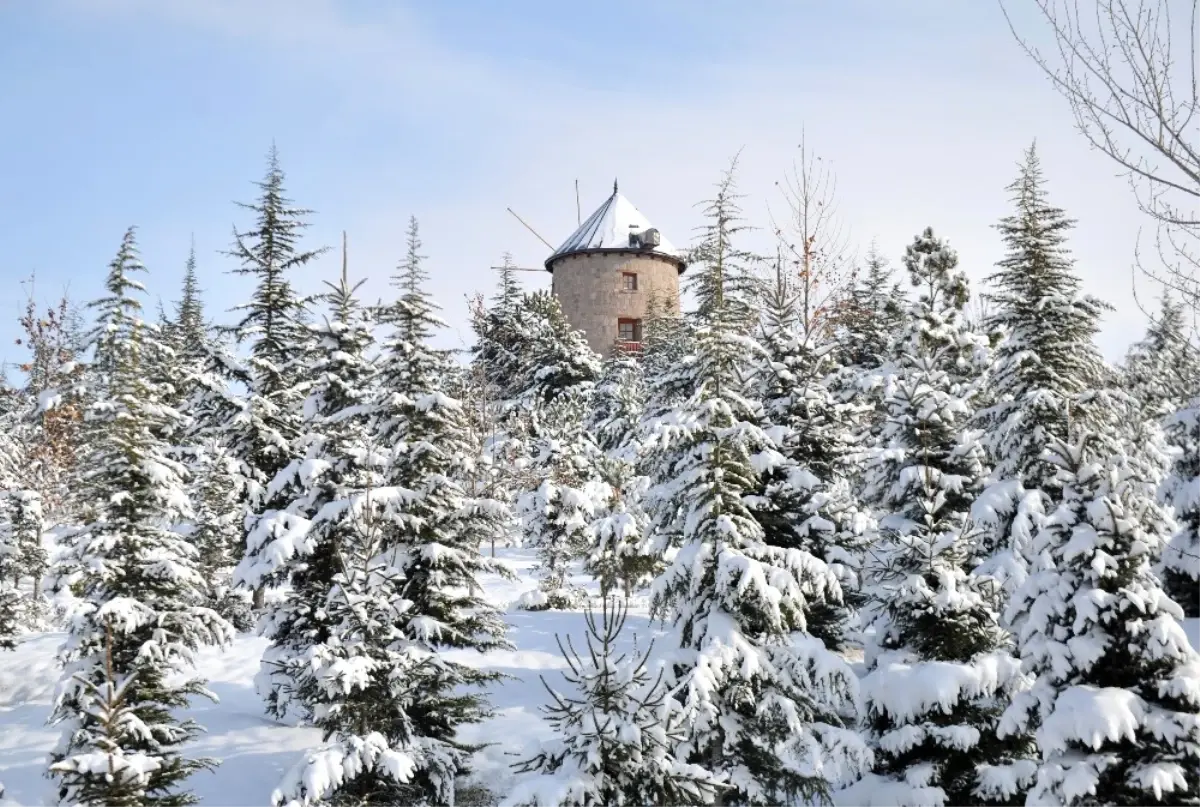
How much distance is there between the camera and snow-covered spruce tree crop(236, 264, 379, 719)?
48.4 feet

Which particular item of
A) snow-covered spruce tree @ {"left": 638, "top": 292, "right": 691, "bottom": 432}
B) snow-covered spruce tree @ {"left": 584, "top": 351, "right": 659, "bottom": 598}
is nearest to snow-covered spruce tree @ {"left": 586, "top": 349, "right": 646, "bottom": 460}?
snow-covered spruce tree @ {"left": 584, "top": 351, "right": 659, "bottom": 598}

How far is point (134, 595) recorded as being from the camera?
500 inches

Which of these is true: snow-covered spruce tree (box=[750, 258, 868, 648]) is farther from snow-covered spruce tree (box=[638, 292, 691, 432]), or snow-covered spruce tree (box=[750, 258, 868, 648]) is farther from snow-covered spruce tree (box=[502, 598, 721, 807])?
snow-covered spruce tree (box=[502, 598, 721, 807])

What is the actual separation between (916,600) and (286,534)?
10.6 m

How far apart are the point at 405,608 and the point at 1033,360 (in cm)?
1445

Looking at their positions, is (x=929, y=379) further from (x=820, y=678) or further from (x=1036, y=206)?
(x=1036, y=206)

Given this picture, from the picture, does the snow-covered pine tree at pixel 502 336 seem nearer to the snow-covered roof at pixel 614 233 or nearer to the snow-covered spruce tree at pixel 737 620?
the snow-covered roof at pixel 614 233

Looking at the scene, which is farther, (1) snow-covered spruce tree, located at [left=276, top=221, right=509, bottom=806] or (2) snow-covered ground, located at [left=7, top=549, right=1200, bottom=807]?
(2) snow-covered ground, located at [left=7, top=549, right=1200, bottom=807]

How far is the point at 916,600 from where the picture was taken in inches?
493

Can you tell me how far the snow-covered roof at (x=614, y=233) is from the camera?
2256 inches

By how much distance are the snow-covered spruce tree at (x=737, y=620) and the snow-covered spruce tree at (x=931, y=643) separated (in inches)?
49.8

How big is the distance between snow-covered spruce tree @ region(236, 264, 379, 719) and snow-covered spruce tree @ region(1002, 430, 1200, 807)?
35.2ft

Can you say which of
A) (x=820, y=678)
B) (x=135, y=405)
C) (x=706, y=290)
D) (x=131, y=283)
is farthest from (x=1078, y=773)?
(x=131, y=283)

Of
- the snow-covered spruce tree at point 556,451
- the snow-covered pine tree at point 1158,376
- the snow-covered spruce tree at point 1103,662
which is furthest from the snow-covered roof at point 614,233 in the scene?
the snow-covered spruce tree at point 1103,662
